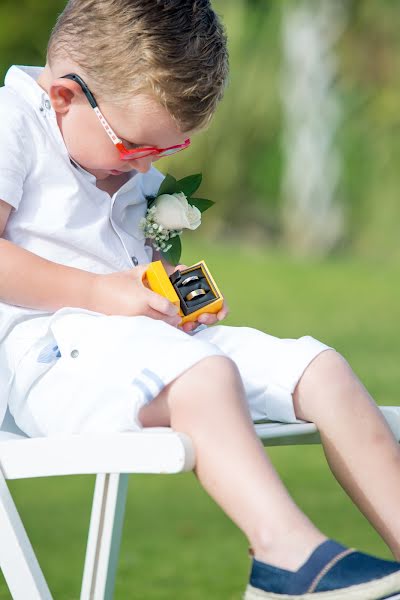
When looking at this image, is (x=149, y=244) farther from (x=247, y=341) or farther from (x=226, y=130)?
(x=226, y=130)

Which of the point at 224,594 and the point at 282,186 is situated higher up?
the point at 224,594

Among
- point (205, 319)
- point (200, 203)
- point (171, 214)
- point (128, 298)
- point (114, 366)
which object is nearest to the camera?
point (114, 366)

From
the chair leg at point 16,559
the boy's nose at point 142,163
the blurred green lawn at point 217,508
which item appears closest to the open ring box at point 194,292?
the boy's nose at point 142,163

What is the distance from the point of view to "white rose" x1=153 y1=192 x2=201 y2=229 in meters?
2.00

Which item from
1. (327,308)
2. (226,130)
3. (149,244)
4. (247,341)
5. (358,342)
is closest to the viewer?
(247,341)

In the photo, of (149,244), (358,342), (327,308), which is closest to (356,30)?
(327,308)

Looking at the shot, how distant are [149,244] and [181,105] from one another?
404 mm

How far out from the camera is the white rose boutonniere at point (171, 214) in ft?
6.57

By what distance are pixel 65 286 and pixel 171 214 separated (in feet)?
1.09

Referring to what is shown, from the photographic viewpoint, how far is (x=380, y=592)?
1.34m

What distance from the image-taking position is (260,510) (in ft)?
4.58

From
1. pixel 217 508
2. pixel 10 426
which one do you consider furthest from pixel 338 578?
pixel 217 508

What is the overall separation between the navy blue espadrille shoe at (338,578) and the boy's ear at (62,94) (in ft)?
2.67

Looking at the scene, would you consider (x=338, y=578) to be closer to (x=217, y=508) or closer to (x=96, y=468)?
(x=96, y=468)
